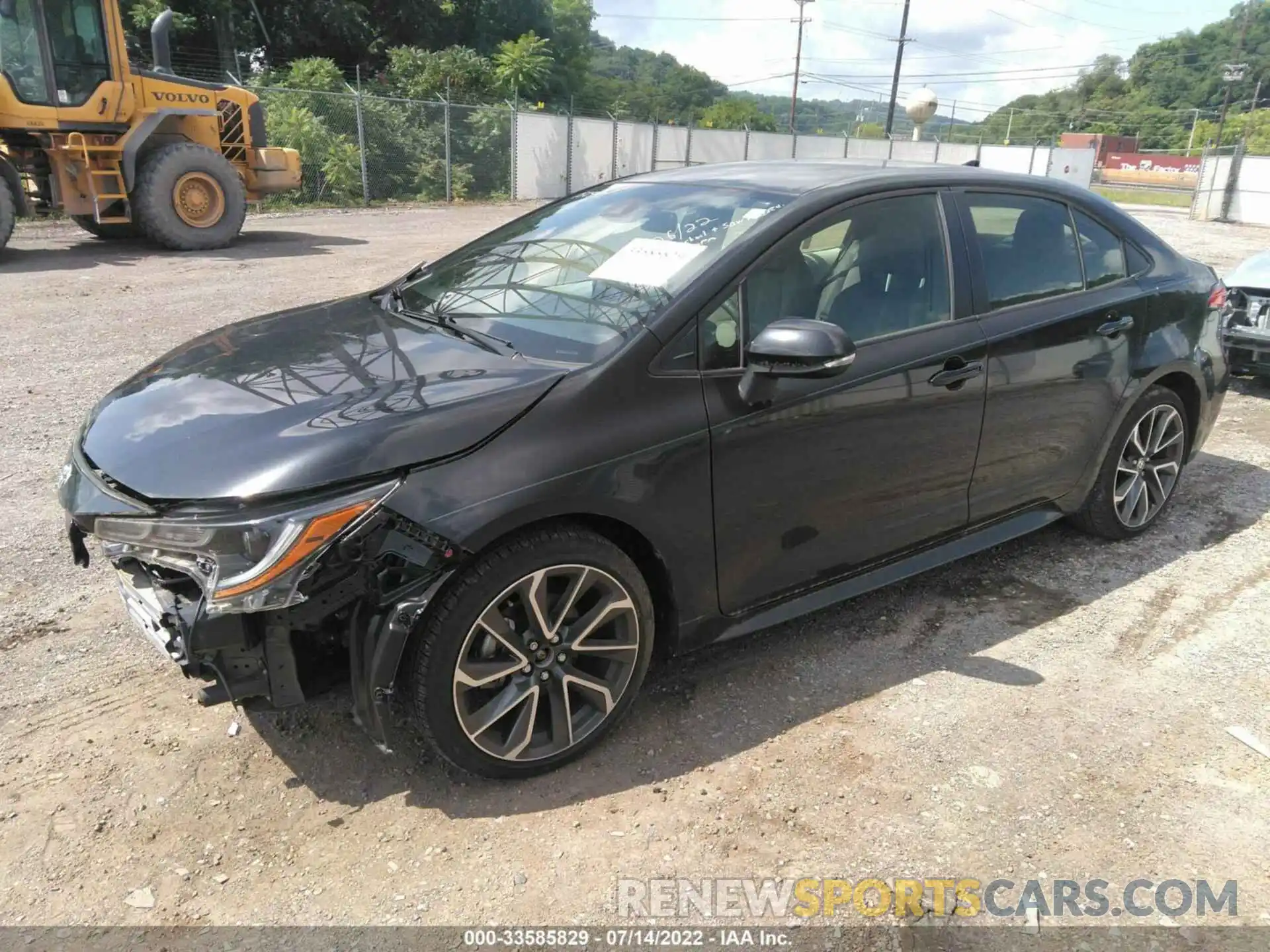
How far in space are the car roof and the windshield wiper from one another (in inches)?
43.8

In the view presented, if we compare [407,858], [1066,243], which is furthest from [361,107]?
[407,858]

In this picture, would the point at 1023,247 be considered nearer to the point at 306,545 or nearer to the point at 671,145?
the point at 306,545

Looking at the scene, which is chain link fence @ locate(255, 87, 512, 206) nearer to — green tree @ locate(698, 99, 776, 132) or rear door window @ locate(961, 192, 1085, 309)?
rear door window @ locate(961, 192, 1085, 309)

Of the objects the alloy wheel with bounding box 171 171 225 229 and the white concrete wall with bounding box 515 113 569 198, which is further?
the white concrete wall with bounding box 515 113 569 198

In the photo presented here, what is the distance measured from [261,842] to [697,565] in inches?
57.2

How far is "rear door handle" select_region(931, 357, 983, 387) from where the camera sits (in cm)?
339

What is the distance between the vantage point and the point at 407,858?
2477mm

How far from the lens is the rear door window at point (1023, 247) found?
3.64m

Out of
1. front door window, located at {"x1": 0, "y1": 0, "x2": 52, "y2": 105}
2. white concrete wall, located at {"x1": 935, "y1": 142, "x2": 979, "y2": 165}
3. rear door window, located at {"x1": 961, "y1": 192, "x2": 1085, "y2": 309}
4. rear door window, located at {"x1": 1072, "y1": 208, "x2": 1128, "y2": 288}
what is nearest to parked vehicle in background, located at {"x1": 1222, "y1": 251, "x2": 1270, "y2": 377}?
rear door window, located at {"x1": 1072, "y1": 208, "x2": 1128, "y2": 288}

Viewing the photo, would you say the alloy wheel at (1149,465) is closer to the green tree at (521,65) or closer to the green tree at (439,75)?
the green tree at (439,75)

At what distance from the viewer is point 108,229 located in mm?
13531

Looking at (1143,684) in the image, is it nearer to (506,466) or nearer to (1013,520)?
(1013,520)

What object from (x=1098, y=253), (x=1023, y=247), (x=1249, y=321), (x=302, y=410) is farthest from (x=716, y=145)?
(x=302, y=410)

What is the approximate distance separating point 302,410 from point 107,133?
11.7 m
